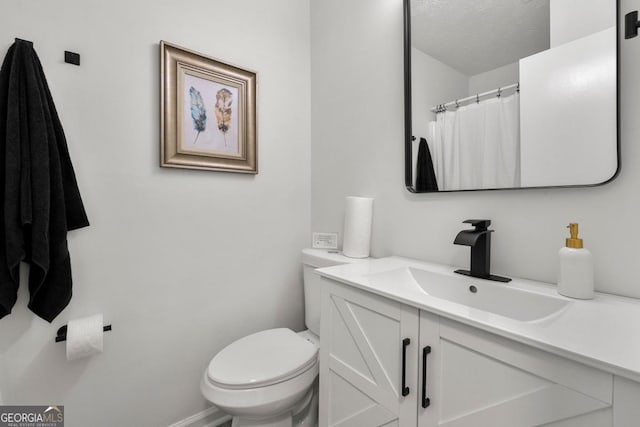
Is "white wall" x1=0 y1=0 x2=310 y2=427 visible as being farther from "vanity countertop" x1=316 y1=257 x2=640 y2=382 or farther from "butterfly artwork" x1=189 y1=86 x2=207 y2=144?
"vanity countertop" x1=316 y1=257 x2=640 y2=382

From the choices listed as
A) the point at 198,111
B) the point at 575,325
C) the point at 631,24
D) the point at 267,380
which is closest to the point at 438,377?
the point at 575,325

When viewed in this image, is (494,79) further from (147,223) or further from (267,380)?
(147,223)

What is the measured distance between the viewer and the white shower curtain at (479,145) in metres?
0.96

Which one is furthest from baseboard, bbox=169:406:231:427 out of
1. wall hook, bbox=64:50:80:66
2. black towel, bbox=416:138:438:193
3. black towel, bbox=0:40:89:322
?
wall hook, bbox=64:50:80:66

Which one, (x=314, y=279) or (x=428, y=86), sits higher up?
(x=428, y=86)

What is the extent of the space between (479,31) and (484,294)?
968 mm

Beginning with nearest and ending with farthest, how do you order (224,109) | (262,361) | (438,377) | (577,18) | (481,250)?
(438,377) → (577,18) → (481,250) → (262,361) → (224,109)

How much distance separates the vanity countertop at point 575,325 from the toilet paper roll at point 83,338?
95 cm

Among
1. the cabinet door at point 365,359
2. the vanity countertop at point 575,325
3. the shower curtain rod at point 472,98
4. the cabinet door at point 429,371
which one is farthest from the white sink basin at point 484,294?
the shower curtain rod at point 472,98

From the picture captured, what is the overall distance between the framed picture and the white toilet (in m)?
0.73

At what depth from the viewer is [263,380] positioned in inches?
40.8

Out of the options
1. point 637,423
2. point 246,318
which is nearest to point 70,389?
point 246,318

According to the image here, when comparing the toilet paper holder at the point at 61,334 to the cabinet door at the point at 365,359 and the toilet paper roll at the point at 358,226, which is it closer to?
the cabinet door at the point at 365,359

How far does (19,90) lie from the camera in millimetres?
934
